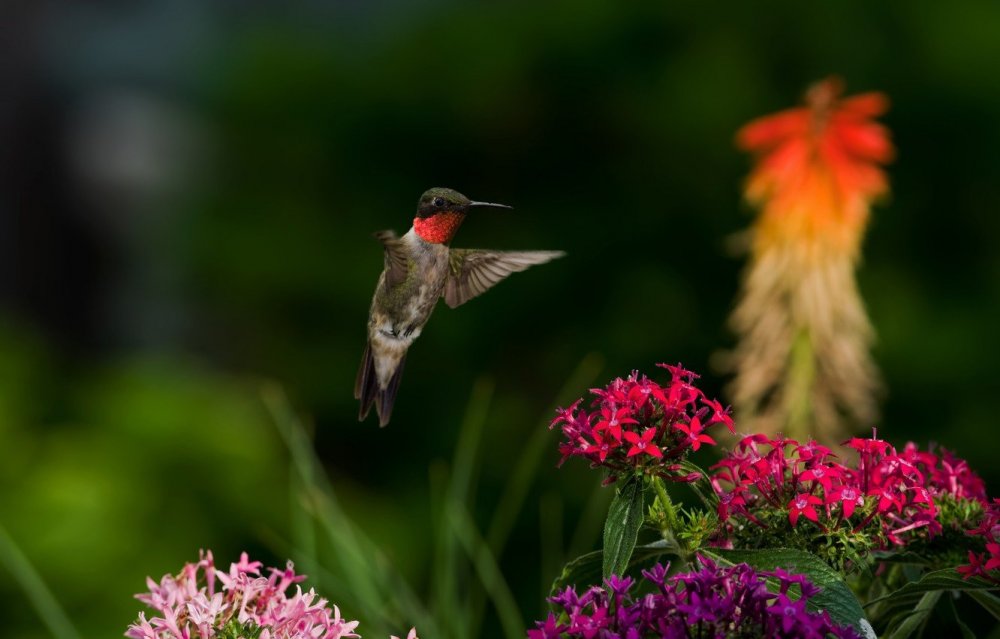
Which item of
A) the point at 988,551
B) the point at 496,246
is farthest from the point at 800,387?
the point at 496,246

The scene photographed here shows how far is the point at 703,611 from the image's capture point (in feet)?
3.94

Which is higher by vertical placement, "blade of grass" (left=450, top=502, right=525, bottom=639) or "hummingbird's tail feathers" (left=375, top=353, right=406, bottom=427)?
"hummingbird's tail feathers" (left=375, top=353, right=406, bottom=427)

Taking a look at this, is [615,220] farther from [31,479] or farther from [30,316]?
[30,316]

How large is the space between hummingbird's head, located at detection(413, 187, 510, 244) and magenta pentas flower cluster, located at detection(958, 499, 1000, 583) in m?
0.63

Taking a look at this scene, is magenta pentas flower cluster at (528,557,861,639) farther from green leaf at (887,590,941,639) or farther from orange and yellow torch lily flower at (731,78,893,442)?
orange and yellow torch lily flower at (731,78,893,442)

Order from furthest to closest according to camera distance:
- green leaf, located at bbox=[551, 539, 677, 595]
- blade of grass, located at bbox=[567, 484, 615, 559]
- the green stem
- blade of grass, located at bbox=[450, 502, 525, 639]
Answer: the green stem < blade of grass, located at bbox=[567, 484, 615, 559] < blade of grass, located at bbox=[450, 502, 525, 639] < green leaf, located at bbox=[551, 539, 677, 595]

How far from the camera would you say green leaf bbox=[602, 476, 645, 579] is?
1.29m


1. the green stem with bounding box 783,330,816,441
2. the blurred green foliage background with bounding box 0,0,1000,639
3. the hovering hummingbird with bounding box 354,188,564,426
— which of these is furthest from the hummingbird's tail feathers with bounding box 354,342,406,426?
the blurred green foliage background with bounding box 0,0,1000,639

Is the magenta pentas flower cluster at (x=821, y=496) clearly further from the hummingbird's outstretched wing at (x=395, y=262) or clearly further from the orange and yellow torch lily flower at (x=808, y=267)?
the orange and yellow torch lily flower at (x=808, y=267)

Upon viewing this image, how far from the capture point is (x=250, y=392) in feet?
20.4

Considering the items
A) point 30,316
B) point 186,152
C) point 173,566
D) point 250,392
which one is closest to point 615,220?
point 250,392

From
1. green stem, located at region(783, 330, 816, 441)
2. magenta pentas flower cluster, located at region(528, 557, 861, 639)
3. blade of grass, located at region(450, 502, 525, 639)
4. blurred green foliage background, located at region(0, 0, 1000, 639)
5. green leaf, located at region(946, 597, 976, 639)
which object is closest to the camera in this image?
magenta pentas flower cluster, located at region(528, 557, 861, 639)

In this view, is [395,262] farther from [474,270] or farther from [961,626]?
[961,626]

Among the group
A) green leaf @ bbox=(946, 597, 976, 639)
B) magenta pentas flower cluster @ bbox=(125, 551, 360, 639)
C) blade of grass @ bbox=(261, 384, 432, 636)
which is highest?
green leaf @ bbox=(946, 597, 976, 639)
